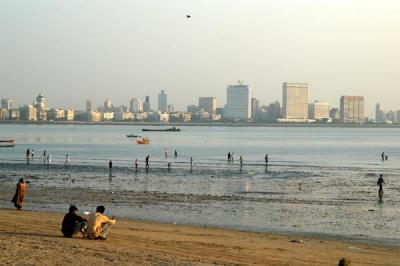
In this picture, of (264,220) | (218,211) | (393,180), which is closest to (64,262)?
(264,220)

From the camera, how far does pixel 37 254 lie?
1262 cm

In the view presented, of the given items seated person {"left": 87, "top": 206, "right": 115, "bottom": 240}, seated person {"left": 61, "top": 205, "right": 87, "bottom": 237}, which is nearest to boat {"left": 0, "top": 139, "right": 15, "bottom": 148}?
seated person {"left": 61, "top": 205, "right": 87, "bottom": 237}

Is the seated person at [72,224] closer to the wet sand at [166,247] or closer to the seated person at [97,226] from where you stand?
the wet sand at [166,247]

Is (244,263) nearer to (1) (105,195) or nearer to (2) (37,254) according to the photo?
(2) (37,254)

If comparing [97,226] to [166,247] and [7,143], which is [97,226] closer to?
[166,247]

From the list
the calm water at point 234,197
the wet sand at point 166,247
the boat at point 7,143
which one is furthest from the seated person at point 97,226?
the boat at point 7,143

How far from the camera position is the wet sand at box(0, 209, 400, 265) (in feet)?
42.0

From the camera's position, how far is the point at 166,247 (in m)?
15.3

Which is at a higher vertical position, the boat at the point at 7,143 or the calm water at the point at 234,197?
the calm water at the point at 234,197

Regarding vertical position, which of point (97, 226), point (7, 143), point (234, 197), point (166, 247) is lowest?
point (7, 143)

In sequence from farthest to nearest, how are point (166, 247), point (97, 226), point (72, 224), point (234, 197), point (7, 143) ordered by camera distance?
point (7, 143)
point (234, 197)
point (72, 224)
point (97, 226)
point (166, 247)

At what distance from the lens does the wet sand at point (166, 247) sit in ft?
42.0

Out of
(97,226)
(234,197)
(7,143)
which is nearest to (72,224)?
(97,226)

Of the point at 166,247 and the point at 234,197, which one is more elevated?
the point at 166,247
